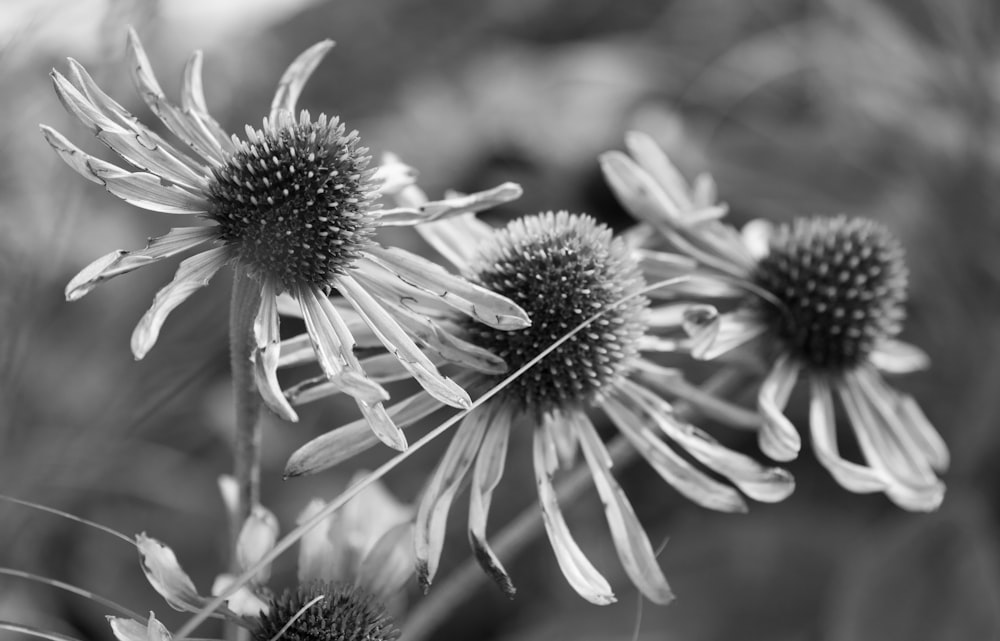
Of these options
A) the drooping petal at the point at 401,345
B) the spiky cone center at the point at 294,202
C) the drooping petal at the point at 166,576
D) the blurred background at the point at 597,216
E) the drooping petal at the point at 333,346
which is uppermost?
the spiky cone center at the point at 294,202

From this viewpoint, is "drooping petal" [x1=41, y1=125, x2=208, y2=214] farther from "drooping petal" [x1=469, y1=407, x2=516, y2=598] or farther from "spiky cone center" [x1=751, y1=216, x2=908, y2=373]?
"spiky cone center" [x1=751, y1=216, x2=908, y2=373]

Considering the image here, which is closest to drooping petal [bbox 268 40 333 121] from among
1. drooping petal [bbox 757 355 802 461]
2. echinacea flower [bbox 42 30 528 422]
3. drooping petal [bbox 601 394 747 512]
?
echinacea flower [bbox 42 30 528 422]

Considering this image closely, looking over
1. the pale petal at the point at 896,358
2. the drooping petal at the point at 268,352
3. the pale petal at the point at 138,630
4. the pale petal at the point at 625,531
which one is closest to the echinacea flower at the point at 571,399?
the pale petal at the point at 625,531

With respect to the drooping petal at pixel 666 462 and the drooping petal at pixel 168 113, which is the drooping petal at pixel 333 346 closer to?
the drooping petal at pixel 168 113

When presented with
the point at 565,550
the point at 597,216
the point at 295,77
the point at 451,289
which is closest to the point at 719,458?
the point at 565,550

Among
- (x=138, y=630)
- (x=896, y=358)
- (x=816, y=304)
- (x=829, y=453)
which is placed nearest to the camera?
(x=138, y=630)

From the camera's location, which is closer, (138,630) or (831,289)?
(138,630)

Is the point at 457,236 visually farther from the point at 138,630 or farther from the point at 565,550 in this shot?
the point at 138,630
